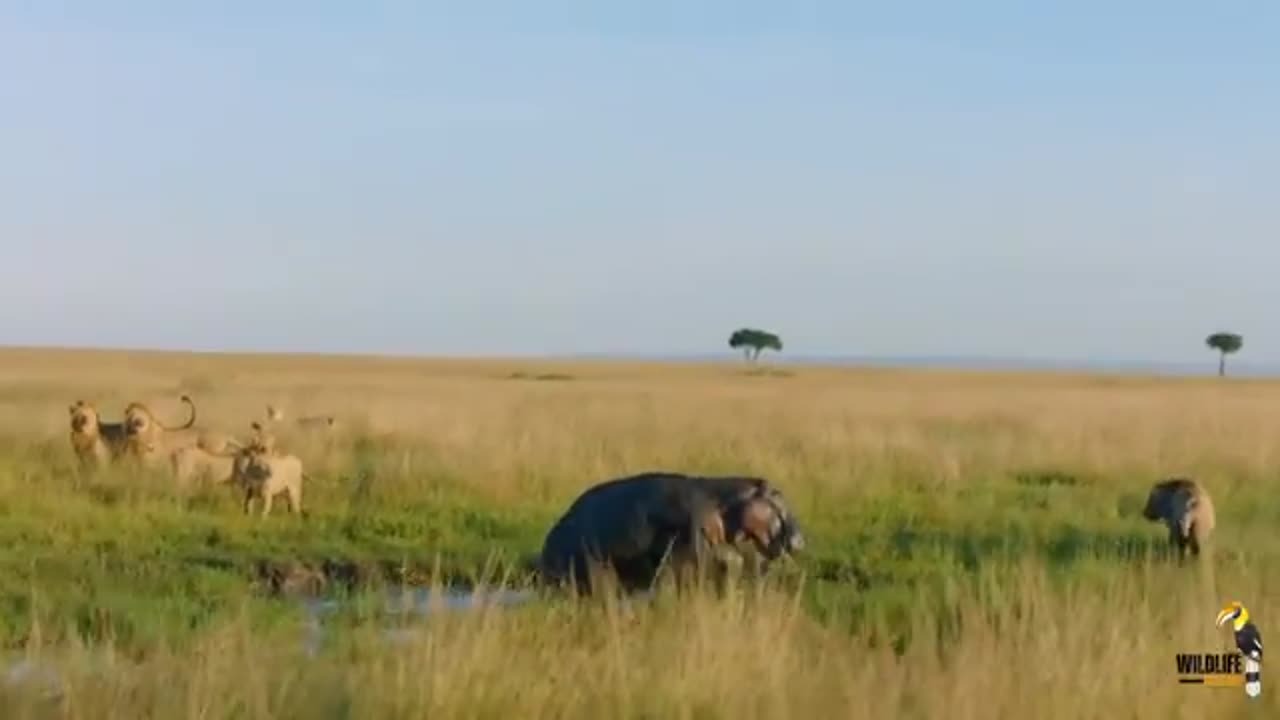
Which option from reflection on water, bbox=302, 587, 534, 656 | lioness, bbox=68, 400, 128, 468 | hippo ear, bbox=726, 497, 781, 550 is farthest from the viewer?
lioness, bbox=68, 400, 128, 468

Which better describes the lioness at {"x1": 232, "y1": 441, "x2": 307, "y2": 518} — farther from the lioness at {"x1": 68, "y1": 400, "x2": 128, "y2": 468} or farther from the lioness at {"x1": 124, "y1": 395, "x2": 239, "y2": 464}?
the lioness at {"x1": 68, "y1": 400, "x2": 128, "y2": 468}

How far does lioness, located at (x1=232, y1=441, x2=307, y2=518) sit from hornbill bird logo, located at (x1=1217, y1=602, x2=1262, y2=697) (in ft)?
25.4

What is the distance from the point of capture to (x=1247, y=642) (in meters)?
6.19

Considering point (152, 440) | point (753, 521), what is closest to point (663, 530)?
point (753, 521)

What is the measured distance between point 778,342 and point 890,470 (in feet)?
265

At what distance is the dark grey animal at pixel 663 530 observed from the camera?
29.0 ft

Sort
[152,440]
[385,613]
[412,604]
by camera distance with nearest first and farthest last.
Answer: [412,604] < [385,613] < [152,440]

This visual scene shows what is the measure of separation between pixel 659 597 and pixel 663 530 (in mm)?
1302

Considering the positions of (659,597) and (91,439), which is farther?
(91,439)

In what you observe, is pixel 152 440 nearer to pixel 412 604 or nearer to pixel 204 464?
pixel 204 464

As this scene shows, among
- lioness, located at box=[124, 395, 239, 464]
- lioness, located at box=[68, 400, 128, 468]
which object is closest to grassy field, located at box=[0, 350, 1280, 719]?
lioness, located at box=[68, 400, 128, 468]

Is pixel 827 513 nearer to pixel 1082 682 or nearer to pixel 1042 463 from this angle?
pixel 1042 463

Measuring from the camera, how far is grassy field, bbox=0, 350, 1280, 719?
214 inches

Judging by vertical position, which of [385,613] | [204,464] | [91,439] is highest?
[91,439]
